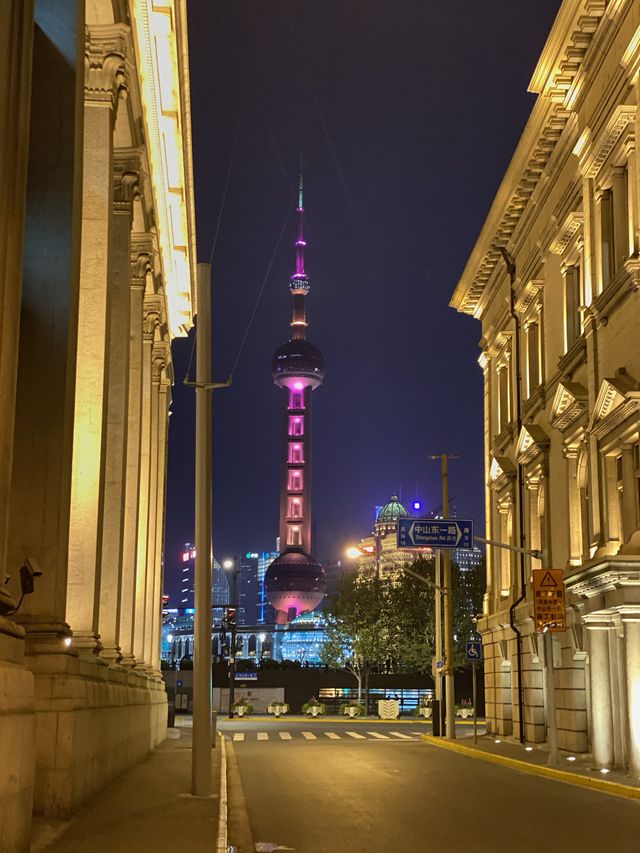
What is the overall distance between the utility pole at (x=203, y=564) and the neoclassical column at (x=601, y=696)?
1143 cm

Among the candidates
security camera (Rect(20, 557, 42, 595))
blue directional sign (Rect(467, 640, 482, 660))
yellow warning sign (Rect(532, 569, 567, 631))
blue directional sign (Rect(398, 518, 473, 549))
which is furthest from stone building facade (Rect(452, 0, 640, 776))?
security camera (Rect(20, 557, 42, 595))

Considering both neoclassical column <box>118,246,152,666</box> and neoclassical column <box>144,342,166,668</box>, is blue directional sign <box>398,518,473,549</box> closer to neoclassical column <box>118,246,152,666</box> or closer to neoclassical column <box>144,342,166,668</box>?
neoclassical column <box>144,342,166,668</box>

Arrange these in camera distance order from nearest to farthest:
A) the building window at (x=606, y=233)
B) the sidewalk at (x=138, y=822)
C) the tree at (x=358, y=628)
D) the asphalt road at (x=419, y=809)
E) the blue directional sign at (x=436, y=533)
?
the sidewalk at (x=138, y=822) → the asphalt road at (x=419, y=809) → the building window at (x=606, y=233) → the blue directional sign at (x=436, y=533) → the tree at (x=358, y=628)

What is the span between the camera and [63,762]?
584 inches

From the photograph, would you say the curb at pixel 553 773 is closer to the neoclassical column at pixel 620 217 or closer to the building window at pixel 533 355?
the neoclassical column at pixel 620 217

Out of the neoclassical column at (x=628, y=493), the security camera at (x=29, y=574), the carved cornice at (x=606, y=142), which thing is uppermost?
the carved cornice at (x=606, y=142)

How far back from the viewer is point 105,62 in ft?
69.8

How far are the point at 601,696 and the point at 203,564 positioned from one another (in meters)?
11.8

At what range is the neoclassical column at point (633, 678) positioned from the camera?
2461 cm

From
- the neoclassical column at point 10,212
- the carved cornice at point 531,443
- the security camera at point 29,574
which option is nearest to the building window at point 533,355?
the carved cornice at point 531,443

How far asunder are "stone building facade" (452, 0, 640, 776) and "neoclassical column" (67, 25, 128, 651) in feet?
37.1

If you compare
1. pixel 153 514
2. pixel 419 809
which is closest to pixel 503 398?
pixel 153 514

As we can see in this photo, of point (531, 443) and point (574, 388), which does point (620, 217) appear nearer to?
point (574, 388)

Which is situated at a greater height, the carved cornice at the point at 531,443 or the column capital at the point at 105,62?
the column capital at the point at 105,62
